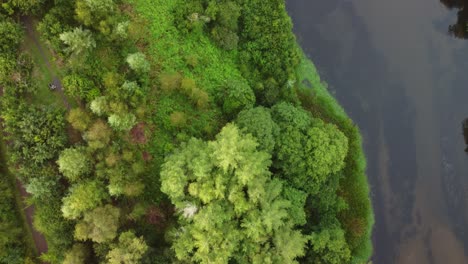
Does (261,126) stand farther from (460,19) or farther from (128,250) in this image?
(460,19)

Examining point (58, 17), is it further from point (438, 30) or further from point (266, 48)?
point (438, 30)

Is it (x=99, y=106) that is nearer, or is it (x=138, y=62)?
(x=99, y=106)

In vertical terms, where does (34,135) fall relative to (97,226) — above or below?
above

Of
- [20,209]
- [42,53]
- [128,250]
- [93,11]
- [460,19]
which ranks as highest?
[460,19]

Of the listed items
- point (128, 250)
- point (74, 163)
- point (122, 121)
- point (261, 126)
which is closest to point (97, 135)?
point (122, 121)

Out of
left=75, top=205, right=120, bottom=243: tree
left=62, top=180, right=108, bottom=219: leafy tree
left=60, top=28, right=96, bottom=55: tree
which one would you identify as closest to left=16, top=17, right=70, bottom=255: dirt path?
left=60, top=28, right=96, bottom=55: tree

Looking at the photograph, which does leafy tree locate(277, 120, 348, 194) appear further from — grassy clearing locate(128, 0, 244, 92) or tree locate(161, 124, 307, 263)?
grassy clearing locate(128, 0, 244, 92)

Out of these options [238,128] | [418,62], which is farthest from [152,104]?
[418,62]
